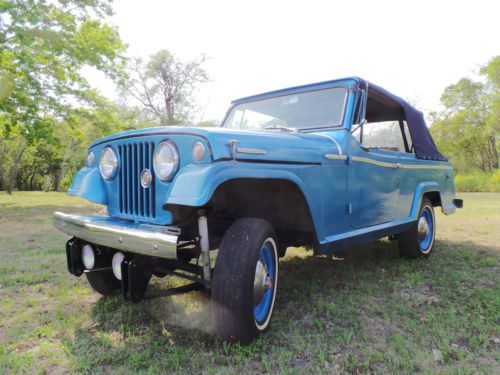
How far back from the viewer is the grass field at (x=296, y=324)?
2.17 meters

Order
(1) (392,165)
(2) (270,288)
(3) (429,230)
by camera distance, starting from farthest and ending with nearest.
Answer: (3) (429,230) < (1) (392,165) < (2) (270,288)

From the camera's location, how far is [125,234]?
2170 mm

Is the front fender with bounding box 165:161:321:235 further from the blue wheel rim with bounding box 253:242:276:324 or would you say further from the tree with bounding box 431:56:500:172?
the tree with bounding box 431:56:500:172

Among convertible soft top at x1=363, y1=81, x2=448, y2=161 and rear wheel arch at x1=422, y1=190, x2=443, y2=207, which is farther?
rear wheel arch at x1=422, y1=190, x2=443, y2=207

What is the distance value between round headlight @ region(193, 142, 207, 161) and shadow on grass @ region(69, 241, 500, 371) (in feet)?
3.74

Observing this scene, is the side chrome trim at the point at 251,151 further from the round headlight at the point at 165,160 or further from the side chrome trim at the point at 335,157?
the side chrome trim at the point at 335,157

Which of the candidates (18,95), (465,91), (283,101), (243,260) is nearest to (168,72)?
(18,95)

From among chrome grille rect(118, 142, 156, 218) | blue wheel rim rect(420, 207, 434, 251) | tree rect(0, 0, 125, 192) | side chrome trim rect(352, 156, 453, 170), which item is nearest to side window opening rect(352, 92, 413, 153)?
side chrome trim rect(352, 156, 453, 170)

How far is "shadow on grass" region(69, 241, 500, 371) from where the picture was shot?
2.26 m

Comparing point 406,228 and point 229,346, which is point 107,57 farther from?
point 229,346

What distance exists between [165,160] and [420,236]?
12.1 feet


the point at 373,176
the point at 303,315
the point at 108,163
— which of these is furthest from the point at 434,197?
the point at 108,163

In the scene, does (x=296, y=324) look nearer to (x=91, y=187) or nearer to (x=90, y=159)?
(x=91, y=187)

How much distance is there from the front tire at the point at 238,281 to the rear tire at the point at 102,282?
4.52ft
